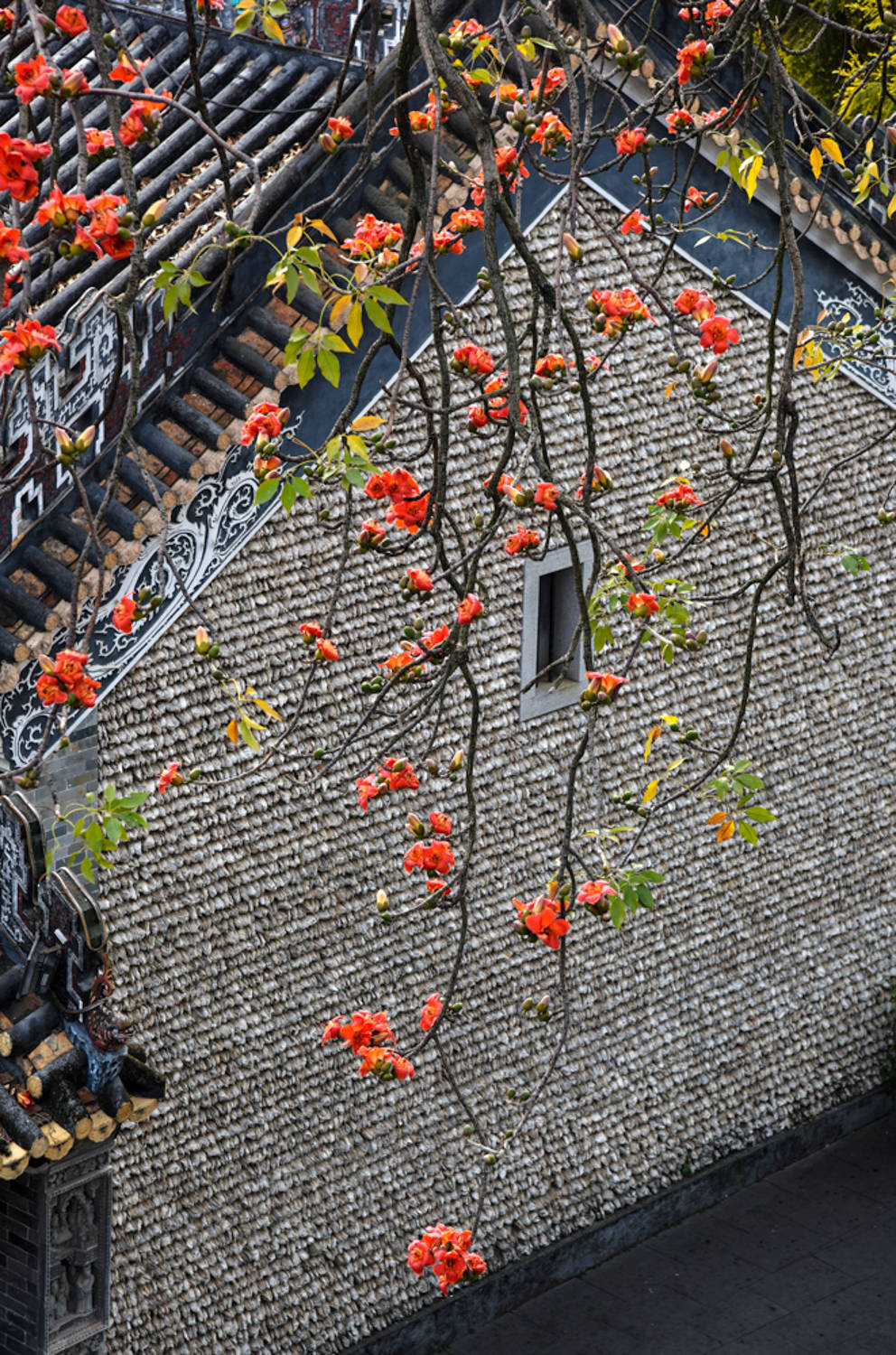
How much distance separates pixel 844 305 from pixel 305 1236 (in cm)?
544

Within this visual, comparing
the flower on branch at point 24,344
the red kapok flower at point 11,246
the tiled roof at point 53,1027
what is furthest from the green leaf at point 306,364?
the tiled roof at point 53,1027

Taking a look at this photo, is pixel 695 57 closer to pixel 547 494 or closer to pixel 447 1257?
pixel 547 494

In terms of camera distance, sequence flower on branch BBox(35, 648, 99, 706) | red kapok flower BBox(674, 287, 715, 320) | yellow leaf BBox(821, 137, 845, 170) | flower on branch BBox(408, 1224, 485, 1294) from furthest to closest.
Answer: yellow leaf BBox(821, 137, 845, 170) < red kapok flower BBox(674, 287, 715, 320) < flower on branch BBox(408, 1224, 485, 1294) < flower on branch BBox(35, 648, 99, 706)

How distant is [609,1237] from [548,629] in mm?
3357

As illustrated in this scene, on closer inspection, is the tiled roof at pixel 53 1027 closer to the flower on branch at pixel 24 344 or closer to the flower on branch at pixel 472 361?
the flower on branch at pixel 472 361

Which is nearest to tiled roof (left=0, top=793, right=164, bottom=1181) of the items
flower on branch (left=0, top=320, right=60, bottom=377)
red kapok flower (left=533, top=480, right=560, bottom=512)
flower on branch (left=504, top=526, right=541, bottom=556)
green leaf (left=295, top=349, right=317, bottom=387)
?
flower on branch (left=504, top=526, right=541, bottom=556)

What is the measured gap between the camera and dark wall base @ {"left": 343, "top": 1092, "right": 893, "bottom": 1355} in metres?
9.02

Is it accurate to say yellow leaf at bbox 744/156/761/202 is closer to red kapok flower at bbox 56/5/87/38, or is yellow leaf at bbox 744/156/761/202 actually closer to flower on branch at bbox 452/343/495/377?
flower on branch at bbox 452/343/495/377

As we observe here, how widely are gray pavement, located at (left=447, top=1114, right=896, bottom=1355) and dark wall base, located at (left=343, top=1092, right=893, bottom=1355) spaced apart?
0.20ft

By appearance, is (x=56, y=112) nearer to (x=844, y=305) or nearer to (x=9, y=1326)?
(x=9, y=1326)

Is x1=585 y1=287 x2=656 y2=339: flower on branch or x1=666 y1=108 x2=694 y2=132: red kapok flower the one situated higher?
x1=666 y1=108 x2=694 y2=132: red kapok flower

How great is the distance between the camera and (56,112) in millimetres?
4199

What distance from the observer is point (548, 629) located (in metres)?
8.98

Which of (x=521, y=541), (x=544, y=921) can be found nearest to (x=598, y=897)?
(x=544, y=921)
